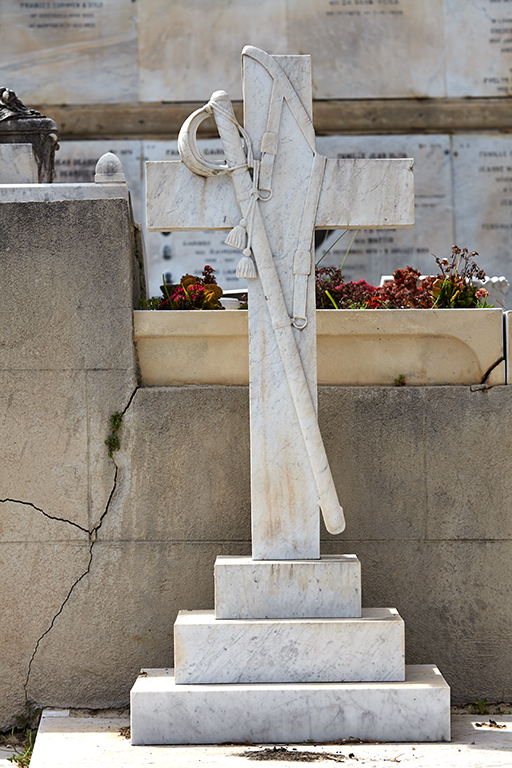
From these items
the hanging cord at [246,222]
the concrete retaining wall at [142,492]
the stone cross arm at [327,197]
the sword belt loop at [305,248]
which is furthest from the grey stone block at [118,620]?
the stone cross arm at [327,197]

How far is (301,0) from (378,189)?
16.8 ft

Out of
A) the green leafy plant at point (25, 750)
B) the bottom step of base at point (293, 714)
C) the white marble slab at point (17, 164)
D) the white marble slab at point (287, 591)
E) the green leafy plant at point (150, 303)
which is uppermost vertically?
the white marble slab at point (17, 164)

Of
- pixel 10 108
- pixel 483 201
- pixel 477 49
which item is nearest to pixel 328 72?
pixel 477 49

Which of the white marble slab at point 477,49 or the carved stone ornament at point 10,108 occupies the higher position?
the white marble slab at point 477,49

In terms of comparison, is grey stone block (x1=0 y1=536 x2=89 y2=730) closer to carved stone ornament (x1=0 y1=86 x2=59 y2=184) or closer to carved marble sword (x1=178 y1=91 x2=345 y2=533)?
carved marble sword (x1=178 y1=91 x2=345 y2=533)

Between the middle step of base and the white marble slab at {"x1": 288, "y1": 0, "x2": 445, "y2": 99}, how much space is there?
19.1ft

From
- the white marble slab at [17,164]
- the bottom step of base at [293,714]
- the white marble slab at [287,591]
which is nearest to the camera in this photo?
the bottom step of base at [293,714]

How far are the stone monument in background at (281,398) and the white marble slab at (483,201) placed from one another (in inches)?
181

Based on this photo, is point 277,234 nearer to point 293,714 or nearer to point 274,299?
point 274,299

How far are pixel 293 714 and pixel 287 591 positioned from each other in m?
0.48

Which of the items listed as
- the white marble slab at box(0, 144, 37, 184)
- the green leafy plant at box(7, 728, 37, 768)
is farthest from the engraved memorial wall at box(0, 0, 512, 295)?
the green leafy plant at box(7, 728, 37, 768)

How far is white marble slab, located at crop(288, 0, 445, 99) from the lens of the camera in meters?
8.09

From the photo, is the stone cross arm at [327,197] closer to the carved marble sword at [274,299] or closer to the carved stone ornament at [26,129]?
the carved marble sword at [274,299]

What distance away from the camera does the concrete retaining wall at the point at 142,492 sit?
4250 mm
